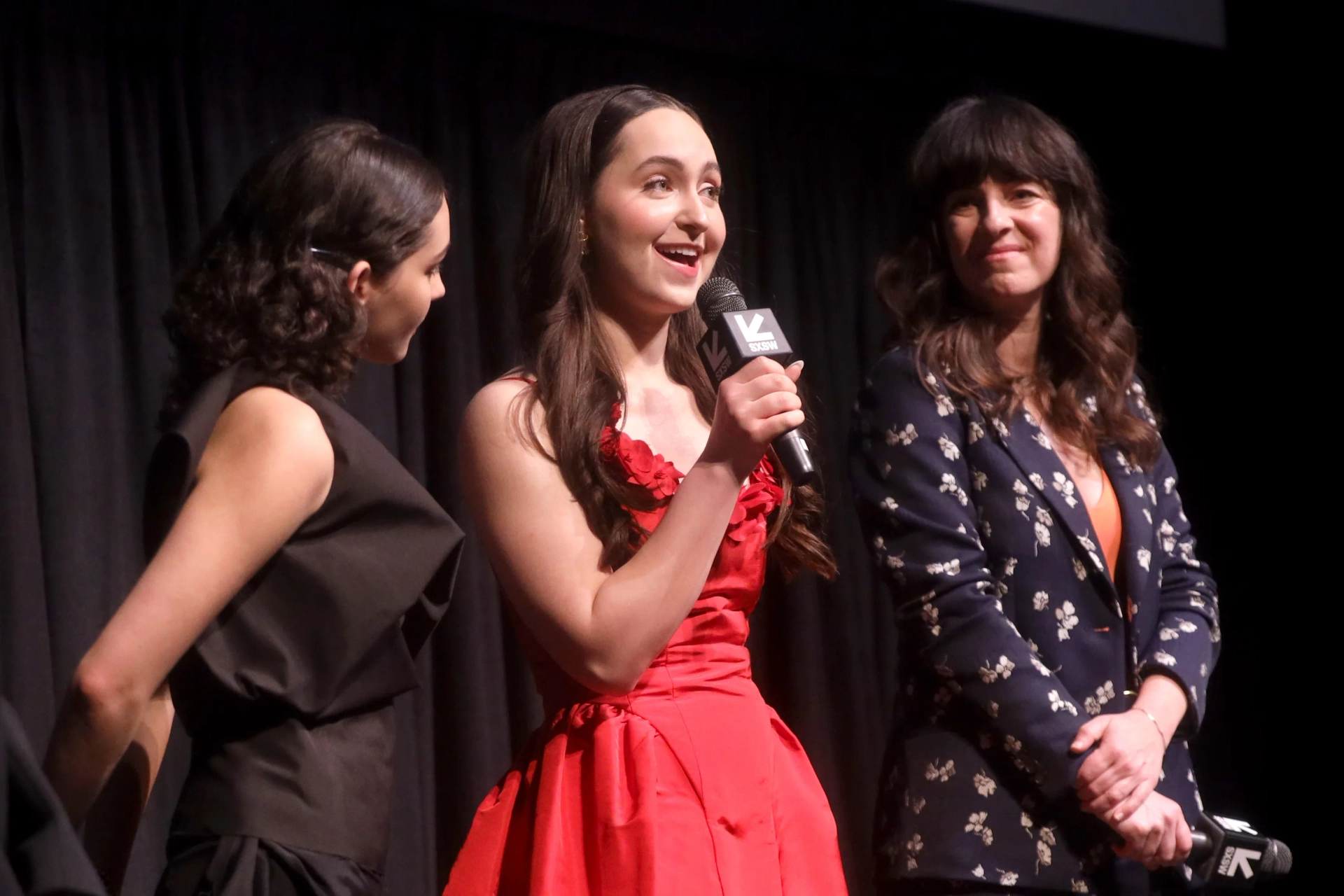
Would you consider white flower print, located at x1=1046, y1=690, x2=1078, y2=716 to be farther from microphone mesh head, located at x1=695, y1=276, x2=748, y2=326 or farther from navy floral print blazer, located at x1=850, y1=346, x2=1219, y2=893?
microphone mesh head, located at x1=695, y1=276, x2=748, y2=326

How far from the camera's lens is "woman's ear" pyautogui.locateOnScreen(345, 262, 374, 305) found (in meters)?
1.61

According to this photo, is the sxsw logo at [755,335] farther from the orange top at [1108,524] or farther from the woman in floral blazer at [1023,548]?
the orange top at [1108,524]

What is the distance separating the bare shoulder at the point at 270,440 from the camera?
1.43 metres

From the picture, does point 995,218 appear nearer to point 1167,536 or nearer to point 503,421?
point 1167,536

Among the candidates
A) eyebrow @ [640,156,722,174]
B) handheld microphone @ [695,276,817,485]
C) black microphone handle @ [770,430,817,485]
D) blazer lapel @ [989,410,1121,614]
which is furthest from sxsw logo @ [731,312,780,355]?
blazer lapel @ [989,410,1121,614]

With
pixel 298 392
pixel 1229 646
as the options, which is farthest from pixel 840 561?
pixel 298 392

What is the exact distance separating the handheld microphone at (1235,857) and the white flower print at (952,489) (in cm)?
54

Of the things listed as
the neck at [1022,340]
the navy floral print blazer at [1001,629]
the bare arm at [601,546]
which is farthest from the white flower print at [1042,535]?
the bare arm at [601,546]

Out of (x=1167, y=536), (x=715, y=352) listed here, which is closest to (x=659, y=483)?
(x=715, y=352)

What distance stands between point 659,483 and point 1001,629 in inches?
19.8

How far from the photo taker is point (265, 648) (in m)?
1.45

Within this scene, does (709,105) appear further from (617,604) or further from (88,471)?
(617,604)

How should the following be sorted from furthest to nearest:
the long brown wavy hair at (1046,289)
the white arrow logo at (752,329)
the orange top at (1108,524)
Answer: the long brown wavy hair at (1046,289)
the orange top at (1108,524)
the white arrow logo at (752,329)

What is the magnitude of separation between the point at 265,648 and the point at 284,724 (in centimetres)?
8
